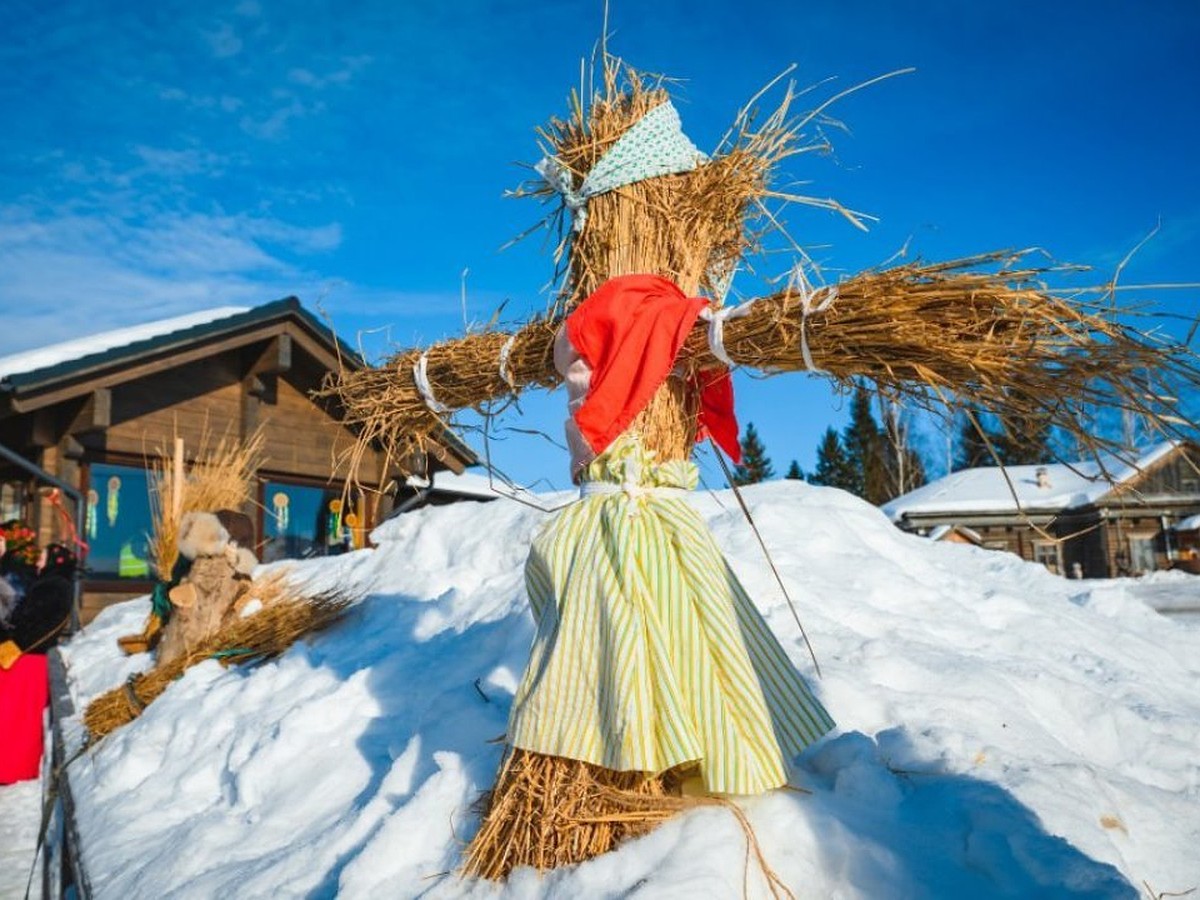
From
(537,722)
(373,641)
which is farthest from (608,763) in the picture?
(373,641)

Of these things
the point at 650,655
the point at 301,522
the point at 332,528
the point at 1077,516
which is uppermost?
the point at 301,522

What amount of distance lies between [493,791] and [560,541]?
700 mm

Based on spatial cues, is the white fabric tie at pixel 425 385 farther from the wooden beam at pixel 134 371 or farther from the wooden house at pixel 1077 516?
the wooden house at pixel 1077 516

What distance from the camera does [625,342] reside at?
227cm

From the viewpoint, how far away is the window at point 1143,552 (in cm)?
2067

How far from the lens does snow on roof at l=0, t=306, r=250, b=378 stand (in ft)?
26.4

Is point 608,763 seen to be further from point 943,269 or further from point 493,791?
point 943,269

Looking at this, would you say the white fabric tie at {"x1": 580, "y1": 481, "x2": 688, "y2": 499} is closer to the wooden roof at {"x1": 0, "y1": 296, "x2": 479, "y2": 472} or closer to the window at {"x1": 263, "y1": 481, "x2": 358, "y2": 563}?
the wooden roof at {"x1": 0, "y1": 296, "x2": 479, "y2": 472}

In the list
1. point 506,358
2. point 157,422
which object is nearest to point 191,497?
point 157,422

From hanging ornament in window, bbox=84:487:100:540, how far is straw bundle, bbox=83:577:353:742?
14.9 feet

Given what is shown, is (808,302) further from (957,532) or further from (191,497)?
(957,532)

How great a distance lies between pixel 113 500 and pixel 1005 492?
2106cm

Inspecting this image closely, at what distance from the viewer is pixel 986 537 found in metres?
22.2

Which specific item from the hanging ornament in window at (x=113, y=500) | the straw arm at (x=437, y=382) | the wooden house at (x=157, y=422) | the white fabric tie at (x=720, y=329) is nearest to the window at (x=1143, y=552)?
the wooden house at (x=157, y=422)
